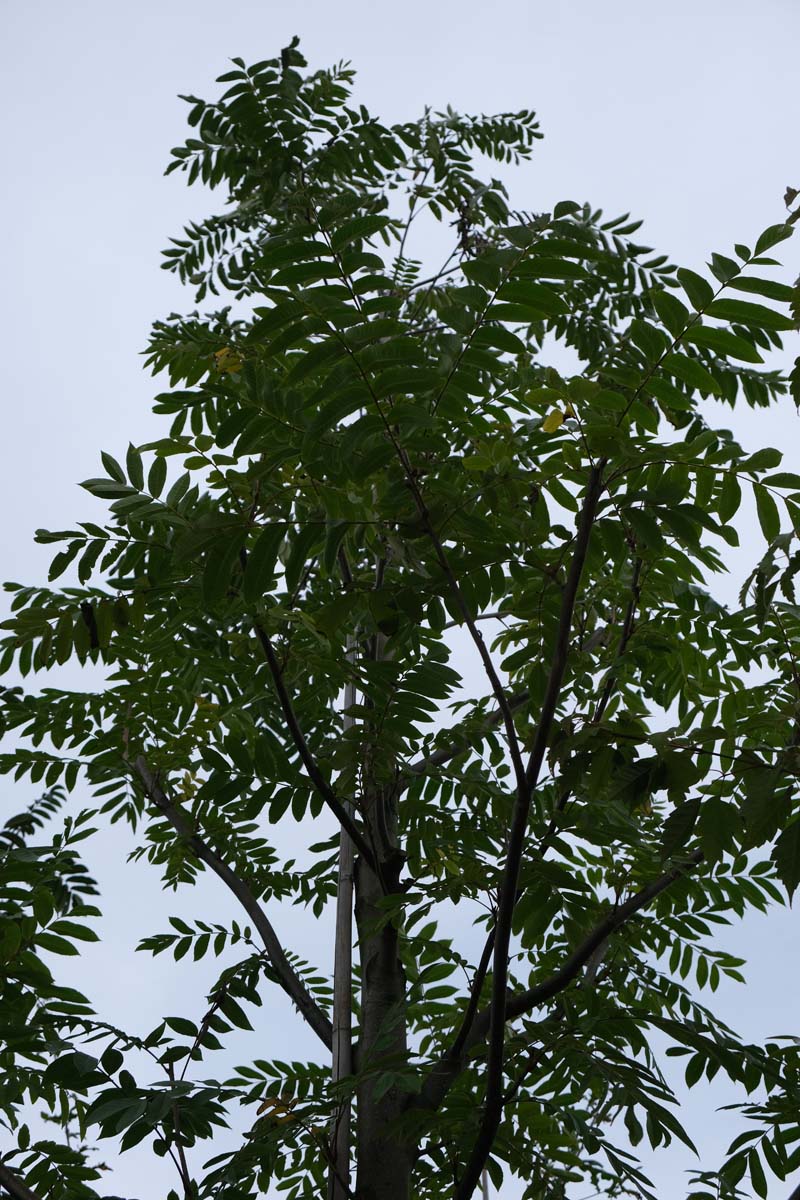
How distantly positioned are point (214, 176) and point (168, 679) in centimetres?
216

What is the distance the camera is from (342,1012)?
8.62 feet

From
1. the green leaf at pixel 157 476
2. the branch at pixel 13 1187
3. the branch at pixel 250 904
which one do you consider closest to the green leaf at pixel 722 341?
the green leaf at pixel 157 476

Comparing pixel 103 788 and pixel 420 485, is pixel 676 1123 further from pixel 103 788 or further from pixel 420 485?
pixel 103 788

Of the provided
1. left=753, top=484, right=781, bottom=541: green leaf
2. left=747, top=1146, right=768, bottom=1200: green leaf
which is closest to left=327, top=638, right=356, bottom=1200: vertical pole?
left=747, top=1146, right=768, bottom=1200: green leaf

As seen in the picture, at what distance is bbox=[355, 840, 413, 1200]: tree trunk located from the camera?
2328 millimetres

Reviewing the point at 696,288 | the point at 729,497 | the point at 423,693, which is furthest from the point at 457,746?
the point at 696,288

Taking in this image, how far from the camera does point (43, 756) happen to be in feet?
9.35

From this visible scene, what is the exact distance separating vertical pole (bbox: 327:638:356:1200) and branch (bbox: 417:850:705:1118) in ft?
0.68

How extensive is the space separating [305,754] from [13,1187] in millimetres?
912

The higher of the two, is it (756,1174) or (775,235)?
(775,235)

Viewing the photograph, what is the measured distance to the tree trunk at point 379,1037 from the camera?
233cm

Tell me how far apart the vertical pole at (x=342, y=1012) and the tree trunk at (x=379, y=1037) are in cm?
5

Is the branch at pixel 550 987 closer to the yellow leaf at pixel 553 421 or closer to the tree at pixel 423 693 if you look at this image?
the tree at pixel 423 693

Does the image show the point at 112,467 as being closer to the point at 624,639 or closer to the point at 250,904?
the point at 624,639
